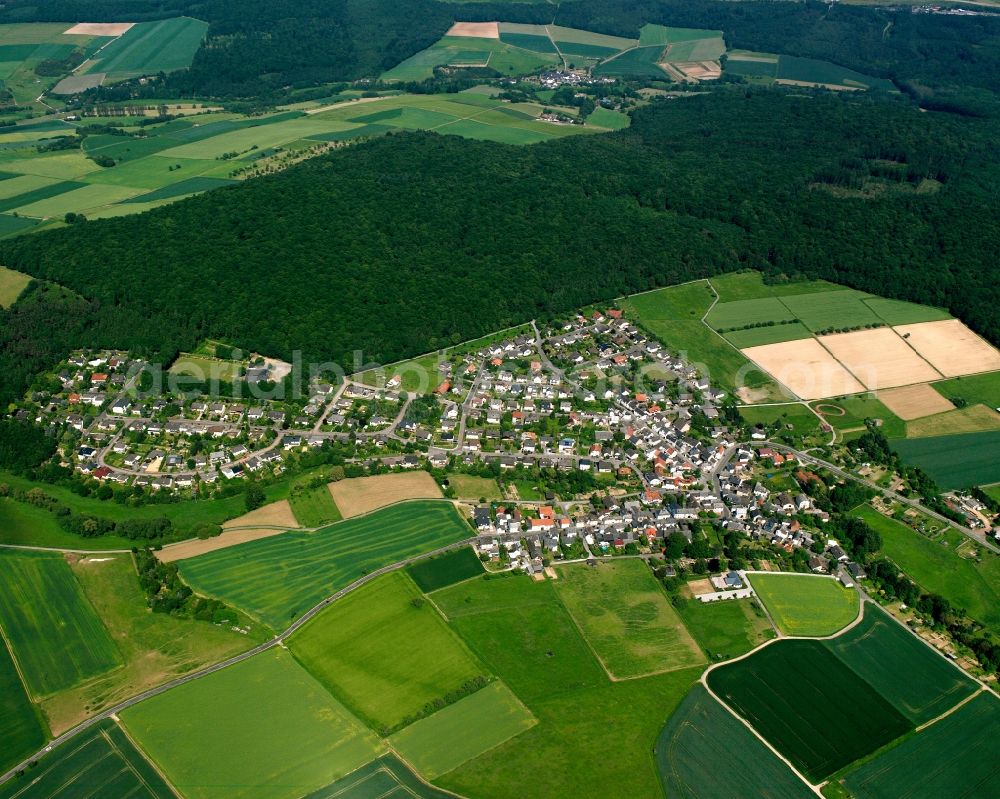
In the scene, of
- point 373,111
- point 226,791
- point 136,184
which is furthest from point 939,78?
point 226,791

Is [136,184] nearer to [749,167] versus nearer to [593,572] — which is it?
[749,167]

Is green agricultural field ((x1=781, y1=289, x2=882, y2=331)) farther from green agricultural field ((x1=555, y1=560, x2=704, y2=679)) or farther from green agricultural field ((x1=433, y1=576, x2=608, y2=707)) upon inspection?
green agricultural field ((x1=433, y1=576, x2=608, y2=707))

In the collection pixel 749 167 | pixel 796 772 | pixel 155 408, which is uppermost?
pixel 749 167

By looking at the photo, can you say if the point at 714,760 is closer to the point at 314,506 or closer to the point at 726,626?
the point at 726,626

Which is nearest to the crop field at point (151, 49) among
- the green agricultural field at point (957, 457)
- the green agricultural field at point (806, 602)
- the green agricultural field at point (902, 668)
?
the green agricultural field at point (957, 457)

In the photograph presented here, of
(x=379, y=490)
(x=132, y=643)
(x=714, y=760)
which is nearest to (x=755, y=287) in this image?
(x=379, y=490)

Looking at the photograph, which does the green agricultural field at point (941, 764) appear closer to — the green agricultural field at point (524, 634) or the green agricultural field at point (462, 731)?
the green agricultural field at point (524, 634)
